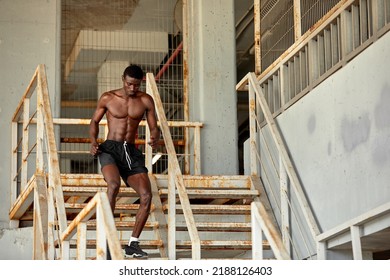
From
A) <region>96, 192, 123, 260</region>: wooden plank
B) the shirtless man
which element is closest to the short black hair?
the shirtless man

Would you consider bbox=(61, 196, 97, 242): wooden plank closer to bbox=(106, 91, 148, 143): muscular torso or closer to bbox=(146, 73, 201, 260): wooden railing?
bbox=(146, 73, 201, 260): wooden railing

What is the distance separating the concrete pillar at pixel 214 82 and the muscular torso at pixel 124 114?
2.95m

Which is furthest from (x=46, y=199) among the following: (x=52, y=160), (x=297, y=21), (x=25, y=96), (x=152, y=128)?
(x=297, y=21)

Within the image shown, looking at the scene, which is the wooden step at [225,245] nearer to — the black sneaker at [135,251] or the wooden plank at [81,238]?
the black sneaker at [135,251]

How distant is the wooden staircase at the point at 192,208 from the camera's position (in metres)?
8.95

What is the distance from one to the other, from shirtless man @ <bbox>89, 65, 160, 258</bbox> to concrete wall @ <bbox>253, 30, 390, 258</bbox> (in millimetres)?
1372

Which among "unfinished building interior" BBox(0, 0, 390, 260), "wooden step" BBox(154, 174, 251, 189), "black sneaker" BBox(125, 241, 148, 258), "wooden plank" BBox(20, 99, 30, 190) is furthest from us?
"wooden plank" BBox(20, 99, 30, 190)

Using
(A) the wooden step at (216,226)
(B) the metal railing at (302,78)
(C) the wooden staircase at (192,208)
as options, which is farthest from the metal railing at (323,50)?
(A) the wooden step at (216,226)

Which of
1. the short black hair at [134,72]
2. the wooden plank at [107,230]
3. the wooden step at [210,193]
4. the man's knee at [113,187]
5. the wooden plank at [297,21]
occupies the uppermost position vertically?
the wooden plank at [297,21]

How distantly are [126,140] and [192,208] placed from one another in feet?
3.10

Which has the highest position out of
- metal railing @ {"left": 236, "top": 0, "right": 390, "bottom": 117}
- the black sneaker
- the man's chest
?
metal railing @ {"left": 236, "top": 0, "right": 390, "bottom": 117}

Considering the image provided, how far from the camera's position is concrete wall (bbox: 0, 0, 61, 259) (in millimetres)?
11555
